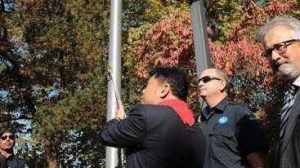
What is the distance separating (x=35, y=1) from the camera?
66.8ft

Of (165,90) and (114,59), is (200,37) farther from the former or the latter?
(165,90)

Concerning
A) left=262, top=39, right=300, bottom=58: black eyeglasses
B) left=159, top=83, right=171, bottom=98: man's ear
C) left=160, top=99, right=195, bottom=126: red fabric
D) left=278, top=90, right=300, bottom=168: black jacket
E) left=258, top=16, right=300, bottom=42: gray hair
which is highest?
left=258, top=16, right=300, bottom=42: gray hair

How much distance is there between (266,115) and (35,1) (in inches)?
372

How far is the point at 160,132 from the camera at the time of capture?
358 cm

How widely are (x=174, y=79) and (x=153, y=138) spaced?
17.6 inches

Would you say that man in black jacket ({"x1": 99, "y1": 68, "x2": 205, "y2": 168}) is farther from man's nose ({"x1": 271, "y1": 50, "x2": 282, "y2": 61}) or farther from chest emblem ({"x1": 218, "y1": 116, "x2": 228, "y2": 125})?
man's nose ({"x1": 271, "y1": 50, "x2": 282, "y2": 61})

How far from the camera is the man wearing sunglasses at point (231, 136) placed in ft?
13.5

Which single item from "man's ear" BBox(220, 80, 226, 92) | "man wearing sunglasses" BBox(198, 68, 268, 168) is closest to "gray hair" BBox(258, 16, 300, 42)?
"man wearing sunglasses" BBox(198, 68, 268, 168)

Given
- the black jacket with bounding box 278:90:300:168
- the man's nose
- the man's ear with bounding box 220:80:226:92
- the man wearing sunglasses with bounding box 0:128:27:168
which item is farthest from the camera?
the man wearing sunglasses with bounding box 0:128:27:168

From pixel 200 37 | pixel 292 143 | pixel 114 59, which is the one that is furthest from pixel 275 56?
pixel 114 59

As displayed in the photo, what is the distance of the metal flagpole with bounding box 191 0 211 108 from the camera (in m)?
5.97

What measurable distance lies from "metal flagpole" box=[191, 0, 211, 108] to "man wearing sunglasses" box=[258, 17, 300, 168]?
9.09 feet

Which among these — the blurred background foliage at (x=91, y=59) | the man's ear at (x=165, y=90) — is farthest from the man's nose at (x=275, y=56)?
the blurred background foliage at (x=91, y=59)

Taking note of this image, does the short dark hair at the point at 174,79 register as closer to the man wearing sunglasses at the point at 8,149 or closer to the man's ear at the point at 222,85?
the man's ear at the point at 222,85
